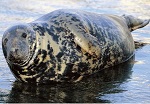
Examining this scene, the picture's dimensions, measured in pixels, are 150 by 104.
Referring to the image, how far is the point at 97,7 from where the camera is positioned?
11227mm

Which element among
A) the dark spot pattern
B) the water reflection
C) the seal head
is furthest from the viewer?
the dark spot pattern

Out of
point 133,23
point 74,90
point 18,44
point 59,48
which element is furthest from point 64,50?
point 133,23

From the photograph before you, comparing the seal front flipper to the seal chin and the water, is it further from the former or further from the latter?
the seal chin

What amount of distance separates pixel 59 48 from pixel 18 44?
0.63 m

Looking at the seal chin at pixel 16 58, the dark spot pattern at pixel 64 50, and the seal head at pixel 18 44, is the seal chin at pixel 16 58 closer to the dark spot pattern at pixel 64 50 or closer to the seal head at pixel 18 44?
the seal head at pixel 18 44

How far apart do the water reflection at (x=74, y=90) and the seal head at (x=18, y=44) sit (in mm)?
359

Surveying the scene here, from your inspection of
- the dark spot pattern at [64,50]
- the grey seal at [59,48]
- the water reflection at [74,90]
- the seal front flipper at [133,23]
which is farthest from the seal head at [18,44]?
the seal front flipper at [133,23]

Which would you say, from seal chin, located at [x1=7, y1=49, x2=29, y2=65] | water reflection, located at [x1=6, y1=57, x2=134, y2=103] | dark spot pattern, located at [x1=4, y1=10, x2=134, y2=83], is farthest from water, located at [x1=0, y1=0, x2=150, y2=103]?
seal chin, located at [x1=7, y1=49, x2=29, y2=65]

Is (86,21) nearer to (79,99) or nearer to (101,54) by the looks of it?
(101,54)

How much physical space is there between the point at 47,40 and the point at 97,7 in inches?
216

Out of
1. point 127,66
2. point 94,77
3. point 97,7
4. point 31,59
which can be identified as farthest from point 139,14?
point 31,59

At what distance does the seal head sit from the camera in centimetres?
541

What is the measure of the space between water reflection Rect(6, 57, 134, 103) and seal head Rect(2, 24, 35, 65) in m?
0.36

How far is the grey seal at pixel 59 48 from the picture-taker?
220 inches
